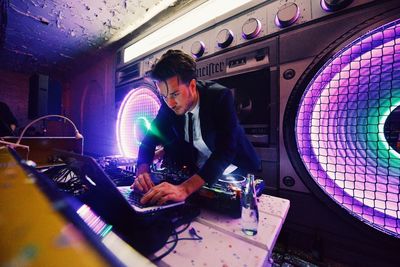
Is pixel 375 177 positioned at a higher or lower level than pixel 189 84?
lower

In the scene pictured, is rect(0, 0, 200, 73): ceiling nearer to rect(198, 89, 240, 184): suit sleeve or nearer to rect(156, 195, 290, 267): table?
rect(198, 89, 240, 184): suit sleeve

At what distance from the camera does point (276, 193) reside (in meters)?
0.90

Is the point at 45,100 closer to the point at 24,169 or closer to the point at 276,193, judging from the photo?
the point at 24,169

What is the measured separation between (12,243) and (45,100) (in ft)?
8.88

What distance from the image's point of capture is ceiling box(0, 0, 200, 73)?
142 cm

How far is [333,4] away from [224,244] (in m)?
0.97

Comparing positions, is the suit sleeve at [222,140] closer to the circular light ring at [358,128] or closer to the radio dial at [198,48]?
the circular light ring at [358,128]

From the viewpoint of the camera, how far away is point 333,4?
75 cm

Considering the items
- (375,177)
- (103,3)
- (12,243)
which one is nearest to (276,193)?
(375,177)

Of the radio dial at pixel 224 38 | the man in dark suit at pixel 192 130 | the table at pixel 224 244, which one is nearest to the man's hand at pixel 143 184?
the man in dark suit at pixel 192 130

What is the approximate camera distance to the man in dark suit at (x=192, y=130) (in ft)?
2.27

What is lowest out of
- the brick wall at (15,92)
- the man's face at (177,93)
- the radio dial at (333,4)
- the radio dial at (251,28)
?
the man's face at (177,93)

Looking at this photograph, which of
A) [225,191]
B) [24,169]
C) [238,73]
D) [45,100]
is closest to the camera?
[24,169]

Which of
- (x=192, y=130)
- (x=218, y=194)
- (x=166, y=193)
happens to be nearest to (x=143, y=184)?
(x=166, y=193)
